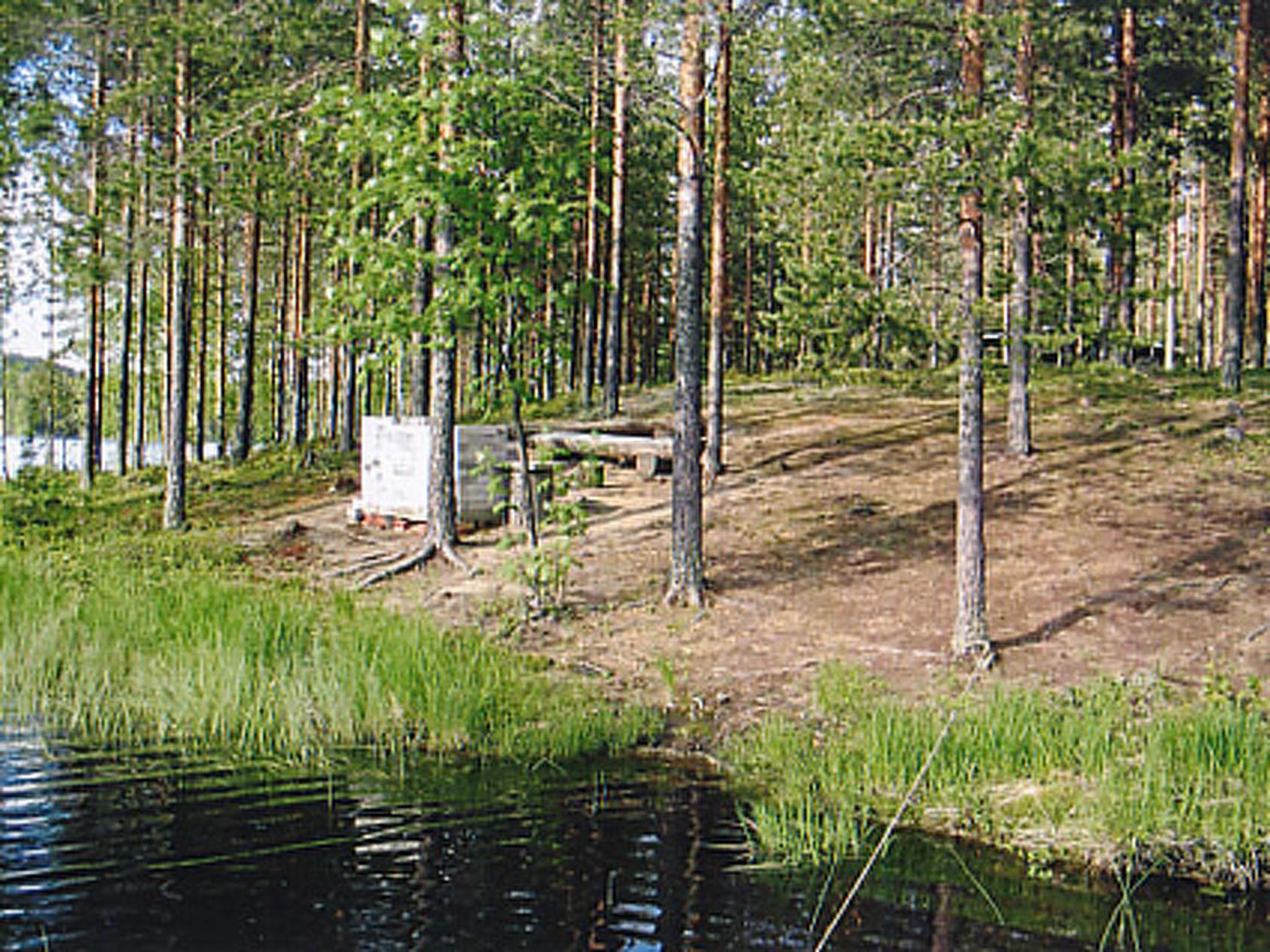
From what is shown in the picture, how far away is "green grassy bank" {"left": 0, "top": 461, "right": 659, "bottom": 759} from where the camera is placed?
873 cm

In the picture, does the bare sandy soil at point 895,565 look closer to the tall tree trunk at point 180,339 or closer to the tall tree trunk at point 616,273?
the tall tree trunk at point 180,339

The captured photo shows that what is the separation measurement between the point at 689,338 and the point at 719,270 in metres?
5.10

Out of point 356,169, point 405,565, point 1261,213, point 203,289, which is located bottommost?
point 405,565

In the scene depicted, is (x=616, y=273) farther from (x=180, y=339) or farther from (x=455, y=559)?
(x=455, y=559)

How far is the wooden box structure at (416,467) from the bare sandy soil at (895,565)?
0.39m

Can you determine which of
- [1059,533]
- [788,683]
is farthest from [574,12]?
[788,683]

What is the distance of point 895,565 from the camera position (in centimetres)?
1401

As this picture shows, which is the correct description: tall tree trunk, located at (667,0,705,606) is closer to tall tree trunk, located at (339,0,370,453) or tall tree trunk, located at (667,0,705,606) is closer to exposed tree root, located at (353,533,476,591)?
exposed tree root, located at (353,533,476,591)

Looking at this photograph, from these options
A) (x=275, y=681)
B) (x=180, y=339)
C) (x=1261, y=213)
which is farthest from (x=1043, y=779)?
(x=1261, y=213)

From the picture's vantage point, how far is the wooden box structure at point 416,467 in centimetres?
1614

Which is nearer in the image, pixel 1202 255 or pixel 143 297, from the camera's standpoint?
pixel 143 297

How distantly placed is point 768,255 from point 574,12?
2375cm

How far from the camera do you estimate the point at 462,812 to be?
23.6 feet

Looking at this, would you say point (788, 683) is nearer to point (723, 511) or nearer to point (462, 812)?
point (462, 812)
